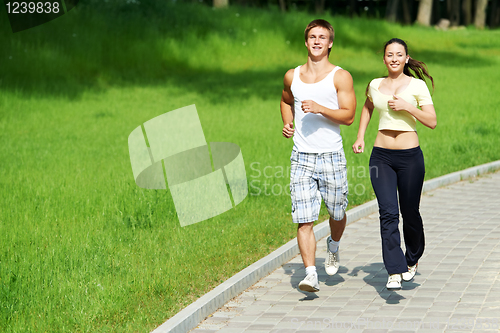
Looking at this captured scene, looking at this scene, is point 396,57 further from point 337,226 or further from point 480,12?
point 480,12

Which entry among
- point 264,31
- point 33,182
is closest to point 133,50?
point 264,31

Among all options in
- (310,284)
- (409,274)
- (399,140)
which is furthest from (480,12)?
(310,284)

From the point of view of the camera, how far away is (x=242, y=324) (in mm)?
5207

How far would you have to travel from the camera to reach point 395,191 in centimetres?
563

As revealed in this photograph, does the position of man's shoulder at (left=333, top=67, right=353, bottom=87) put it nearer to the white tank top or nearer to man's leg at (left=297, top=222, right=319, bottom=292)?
the white tank top

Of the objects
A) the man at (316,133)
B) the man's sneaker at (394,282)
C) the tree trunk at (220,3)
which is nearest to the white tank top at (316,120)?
the man at (316,133)

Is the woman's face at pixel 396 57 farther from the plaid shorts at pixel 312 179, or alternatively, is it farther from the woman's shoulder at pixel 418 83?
the plaid shorts at pixel 312 179

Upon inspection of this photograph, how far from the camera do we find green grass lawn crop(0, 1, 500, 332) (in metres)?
5.93

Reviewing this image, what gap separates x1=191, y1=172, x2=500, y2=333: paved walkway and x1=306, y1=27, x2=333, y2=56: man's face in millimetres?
2073

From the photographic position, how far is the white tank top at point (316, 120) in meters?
5.62

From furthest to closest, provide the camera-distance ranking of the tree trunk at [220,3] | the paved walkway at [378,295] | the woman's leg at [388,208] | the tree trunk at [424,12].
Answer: the tree trunk at [424,12] → the tree trunk at [220,3] → the woman's leg at [388,208] → the paved walkway at [378,295]

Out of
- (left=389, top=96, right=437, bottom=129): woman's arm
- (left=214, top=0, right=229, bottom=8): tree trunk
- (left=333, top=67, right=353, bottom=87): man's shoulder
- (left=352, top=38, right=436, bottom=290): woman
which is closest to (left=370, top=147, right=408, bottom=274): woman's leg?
(left=352, top=38, right=436, bottom=290): woman

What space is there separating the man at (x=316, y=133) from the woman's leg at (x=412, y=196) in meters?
0.50

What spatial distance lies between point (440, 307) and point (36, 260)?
3739mm
